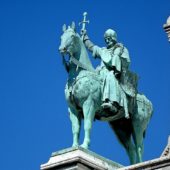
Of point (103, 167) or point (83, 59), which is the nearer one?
point (103, 167)

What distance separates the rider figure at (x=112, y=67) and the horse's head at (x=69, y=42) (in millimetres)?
916

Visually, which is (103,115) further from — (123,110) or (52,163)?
(52,163)

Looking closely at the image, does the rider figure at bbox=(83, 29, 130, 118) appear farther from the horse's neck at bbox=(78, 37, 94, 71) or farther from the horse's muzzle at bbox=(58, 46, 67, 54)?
the horse's muzzle at bbox=(58, 46, 67, 54)

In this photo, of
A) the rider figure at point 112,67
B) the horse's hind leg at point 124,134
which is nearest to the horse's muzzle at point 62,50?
the rider figure at point 112,67

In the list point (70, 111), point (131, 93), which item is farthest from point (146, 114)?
point (70, 111)

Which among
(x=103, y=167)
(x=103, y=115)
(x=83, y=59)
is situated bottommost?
(x=103, y=167)

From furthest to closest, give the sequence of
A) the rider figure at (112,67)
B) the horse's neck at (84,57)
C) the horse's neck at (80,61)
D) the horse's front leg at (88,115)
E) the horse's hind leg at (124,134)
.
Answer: the horse's hind leg at (124,134) → the horse's neck at (84,57) → the horse's neck at (80,61) → the rider figure at (112,67) → the horse's front leg at (88,115)

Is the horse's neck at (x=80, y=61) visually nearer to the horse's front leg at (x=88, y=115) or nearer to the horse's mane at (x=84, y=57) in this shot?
the horse's mane at (x=84, y=57)

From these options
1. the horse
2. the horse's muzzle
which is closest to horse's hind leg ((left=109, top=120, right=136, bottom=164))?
A: the horse

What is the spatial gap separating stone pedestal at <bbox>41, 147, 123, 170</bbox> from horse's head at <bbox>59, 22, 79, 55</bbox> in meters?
2.84

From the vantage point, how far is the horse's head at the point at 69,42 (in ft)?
78.2

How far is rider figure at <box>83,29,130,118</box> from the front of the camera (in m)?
23.9

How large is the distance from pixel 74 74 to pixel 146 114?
2437mm

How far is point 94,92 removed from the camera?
2388 centimetres
